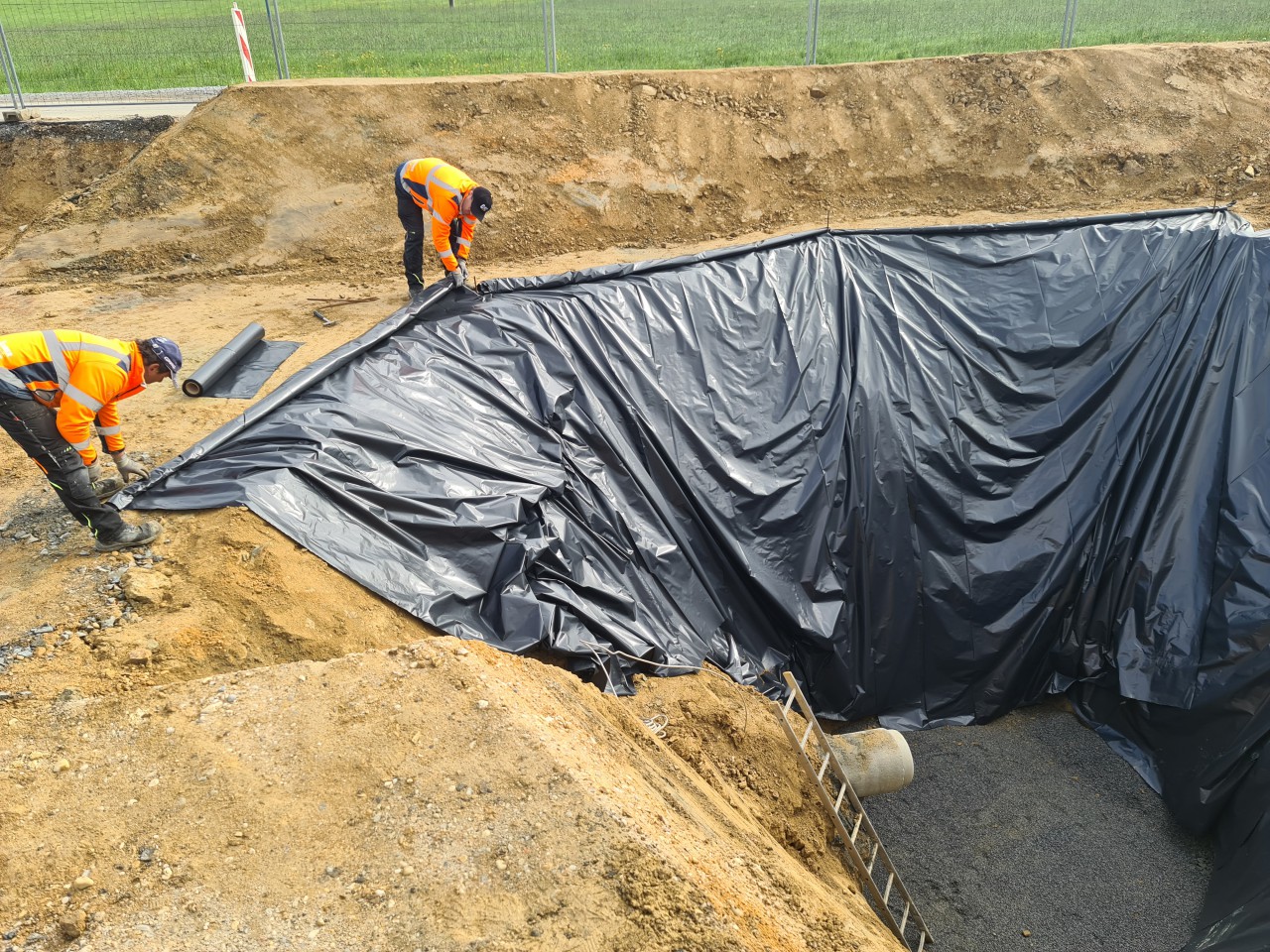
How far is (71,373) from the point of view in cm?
477

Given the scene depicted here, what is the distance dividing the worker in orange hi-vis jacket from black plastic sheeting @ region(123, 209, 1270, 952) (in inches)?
26.2

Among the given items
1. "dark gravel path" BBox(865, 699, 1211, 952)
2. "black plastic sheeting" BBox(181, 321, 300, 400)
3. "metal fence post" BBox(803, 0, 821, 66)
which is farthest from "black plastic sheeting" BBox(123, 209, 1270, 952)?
"metal fence post" BBox(803, 0, 821, 66)

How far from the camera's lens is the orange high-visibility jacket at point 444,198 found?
7793mm

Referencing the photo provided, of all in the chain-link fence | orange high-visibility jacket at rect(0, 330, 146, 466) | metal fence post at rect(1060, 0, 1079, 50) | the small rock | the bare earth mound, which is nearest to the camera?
the small rock

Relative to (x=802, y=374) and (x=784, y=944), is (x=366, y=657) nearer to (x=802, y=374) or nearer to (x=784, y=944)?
(x=784, y=944)

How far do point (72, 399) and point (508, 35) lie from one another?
10.7m

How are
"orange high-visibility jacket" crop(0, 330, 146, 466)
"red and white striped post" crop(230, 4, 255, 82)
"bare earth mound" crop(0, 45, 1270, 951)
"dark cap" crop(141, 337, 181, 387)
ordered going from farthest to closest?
"red and white striped post" crop(230, 4, 255, 82) → "dark cap" crop(141, 337, 181, 387) → "orange high-visibility jacket" crop(0, 330, 146, 466) → "bare earth mound" crop(0, 45, 1270, 951)

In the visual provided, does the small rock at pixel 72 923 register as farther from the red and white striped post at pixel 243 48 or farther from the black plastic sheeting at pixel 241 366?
the red and white striped post at pixel 243 48

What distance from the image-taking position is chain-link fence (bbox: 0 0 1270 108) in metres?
12.4

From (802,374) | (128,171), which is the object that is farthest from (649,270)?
(128,171)

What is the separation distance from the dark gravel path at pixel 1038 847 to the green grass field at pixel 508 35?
10.1 meters

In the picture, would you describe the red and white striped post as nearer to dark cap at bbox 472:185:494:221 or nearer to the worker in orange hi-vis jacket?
the worker in orange hi-vis jacket

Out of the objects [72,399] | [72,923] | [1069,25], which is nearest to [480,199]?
[72,399]

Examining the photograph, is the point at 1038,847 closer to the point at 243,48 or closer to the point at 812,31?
the point at 812,31
